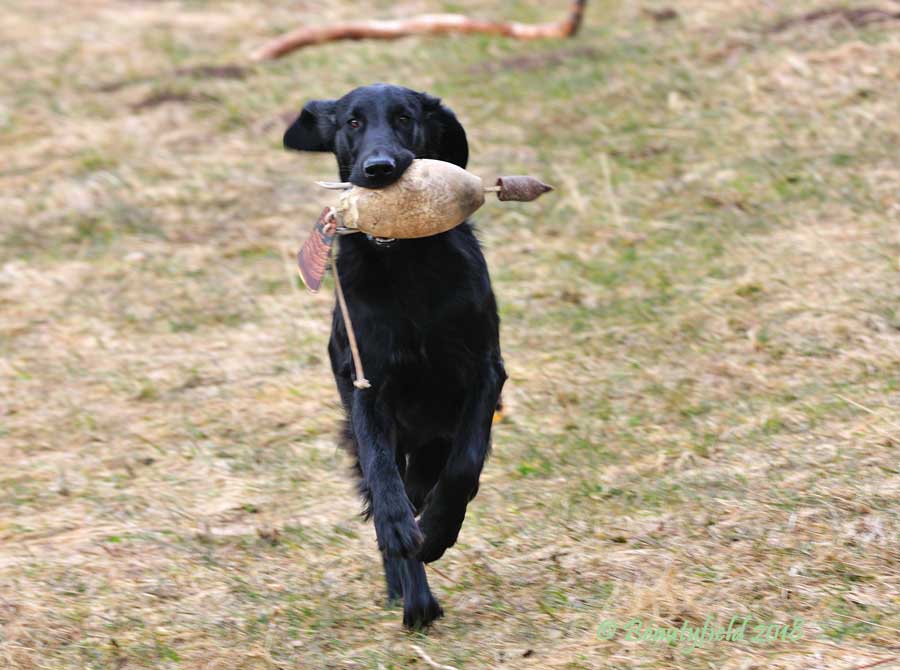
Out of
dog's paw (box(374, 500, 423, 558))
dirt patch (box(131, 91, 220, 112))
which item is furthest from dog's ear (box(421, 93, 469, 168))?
dirt patch (box(131, 91, 220, 112))

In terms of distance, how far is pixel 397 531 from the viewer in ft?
13.9

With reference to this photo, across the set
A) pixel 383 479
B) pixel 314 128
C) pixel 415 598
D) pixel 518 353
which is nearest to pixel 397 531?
pixel 383 479

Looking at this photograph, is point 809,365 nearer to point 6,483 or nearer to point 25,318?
point 6,483

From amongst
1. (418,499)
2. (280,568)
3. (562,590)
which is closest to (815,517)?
(562,590)

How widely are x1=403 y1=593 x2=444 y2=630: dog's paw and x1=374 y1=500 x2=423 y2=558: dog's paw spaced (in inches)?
11.7

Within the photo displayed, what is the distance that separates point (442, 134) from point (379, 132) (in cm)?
47

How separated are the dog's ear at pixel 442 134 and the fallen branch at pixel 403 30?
741 cm

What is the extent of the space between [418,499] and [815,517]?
5.17 feet

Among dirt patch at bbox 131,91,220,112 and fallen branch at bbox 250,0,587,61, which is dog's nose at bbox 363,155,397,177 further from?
fallen branch at bbox 250,0,587,61

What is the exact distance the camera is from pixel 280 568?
5.23 meters

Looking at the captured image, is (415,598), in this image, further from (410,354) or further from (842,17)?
(842,17)

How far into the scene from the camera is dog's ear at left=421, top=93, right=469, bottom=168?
5.03 meters

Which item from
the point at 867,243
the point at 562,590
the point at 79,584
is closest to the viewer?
the point at 562,590

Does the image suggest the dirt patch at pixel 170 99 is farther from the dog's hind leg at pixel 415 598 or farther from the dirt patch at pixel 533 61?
the dog's hind leg at pixel 415 598
